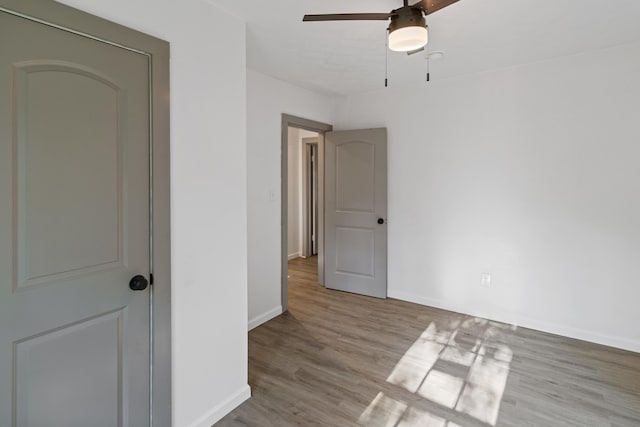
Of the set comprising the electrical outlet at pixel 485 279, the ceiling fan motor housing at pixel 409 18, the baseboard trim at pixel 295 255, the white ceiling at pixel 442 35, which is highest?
the white ceiling at pixel 442 35

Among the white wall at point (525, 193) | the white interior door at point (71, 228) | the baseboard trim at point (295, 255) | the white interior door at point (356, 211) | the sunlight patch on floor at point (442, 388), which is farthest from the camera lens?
the baseboard trim at point (295, 255)

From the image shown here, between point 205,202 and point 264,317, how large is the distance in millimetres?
1867

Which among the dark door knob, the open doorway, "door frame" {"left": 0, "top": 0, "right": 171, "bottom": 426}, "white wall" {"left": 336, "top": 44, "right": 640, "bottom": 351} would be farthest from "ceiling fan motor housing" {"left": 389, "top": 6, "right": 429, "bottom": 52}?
the open doorway

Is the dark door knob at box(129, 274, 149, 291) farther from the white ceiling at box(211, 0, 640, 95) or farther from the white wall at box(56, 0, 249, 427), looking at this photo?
the white ceiling at box(211, 0, 640, 95)

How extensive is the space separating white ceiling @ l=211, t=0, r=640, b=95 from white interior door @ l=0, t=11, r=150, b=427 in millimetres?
952

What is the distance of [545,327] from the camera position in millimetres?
3158

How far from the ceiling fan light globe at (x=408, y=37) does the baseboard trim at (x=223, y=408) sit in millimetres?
2259

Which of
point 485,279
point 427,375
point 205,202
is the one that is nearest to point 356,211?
point 485,279

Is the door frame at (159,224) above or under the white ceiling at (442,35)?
under

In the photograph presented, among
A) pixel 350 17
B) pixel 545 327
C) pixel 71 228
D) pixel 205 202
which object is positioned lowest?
pixel 545 327

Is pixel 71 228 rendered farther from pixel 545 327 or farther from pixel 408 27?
pixel 545 327

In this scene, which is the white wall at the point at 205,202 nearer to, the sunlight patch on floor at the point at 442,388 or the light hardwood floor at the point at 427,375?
the light hardwood floor at the point at 427,375

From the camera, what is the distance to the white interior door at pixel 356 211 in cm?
400

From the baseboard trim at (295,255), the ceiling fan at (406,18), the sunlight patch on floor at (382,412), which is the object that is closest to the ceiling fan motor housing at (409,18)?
the ceiling fan at (406,18)
